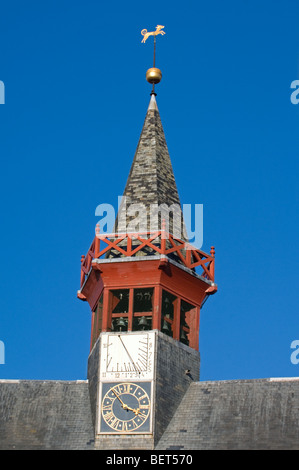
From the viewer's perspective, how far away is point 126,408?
2516 inches

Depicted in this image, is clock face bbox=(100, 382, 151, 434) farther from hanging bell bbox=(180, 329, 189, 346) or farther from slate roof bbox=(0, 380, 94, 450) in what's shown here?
hanging bell bbox=(180, 329, 189, 346)

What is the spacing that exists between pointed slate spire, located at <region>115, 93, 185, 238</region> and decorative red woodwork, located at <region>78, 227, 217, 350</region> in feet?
4.20

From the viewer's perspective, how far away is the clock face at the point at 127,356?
64.8m

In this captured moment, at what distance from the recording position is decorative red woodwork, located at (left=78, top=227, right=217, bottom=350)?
6681 centimetres

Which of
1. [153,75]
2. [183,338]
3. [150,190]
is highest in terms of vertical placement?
[153,75]

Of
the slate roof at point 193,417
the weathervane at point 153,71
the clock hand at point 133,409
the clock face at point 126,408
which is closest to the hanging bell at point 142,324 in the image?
the clock face at point 126,408

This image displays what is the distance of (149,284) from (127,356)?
11.8ft

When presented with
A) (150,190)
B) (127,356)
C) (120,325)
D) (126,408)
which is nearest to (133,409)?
(126,408)

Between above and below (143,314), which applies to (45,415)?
below

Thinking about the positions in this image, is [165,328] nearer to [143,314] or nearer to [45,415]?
[143,314]

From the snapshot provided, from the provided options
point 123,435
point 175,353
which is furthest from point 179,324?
point 123,435

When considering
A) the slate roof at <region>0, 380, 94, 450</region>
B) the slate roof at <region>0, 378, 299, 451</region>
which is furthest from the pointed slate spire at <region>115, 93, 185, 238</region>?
the slate roof at <region>0, 380, 94, 450</region>

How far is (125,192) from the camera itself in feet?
235
